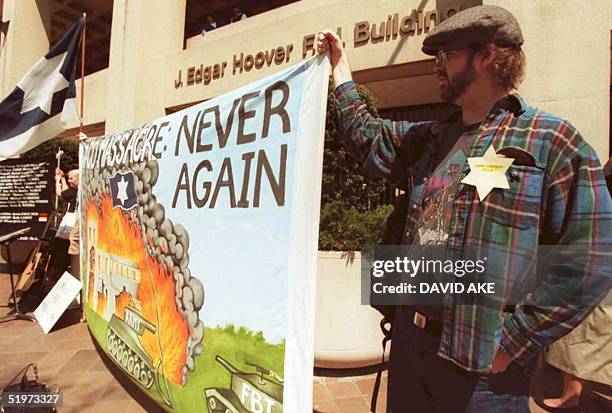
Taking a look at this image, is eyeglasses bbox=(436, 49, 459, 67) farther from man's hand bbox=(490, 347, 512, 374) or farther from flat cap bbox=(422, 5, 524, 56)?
man's hand bbox=(490, 347, 512, 374)

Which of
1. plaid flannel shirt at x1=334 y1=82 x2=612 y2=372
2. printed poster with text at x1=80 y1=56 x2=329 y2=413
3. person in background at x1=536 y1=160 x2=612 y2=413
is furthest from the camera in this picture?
person in background at x1=536 y1=160 x2=612 y2=413

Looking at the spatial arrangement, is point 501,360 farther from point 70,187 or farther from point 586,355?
point 70,187

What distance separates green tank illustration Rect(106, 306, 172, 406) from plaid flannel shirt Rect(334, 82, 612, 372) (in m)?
1.96

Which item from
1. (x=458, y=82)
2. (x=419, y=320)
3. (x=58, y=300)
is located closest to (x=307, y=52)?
(x=58, y=300)

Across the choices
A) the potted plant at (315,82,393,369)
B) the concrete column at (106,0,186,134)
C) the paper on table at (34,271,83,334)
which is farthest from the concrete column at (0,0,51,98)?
the potted plant at (315,82,393,369)

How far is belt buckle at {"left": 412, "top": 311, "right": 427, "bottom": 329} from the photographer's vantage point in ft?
4.47

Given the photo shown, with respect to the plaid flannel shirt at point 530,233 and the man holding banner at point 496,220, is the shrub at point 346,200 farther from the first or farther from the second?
the plaid flannel shirt at point 530,233

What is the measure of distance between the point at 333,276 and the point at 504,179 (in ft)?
7.41

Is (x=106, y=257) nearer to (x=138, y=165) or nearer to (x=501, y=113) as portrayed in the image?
(x=138, y=165)

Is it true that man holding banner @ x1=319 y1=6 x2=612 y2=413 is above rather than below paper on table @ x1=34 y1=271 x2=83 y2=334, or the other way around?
above

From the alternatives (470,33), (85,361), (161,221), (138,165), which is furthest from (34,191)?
(470,33)

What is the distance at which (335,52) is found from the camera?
1.75 m

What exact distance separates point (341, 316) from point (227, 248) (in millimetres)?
1675

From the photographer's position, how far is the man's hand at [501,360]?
1.17 m
